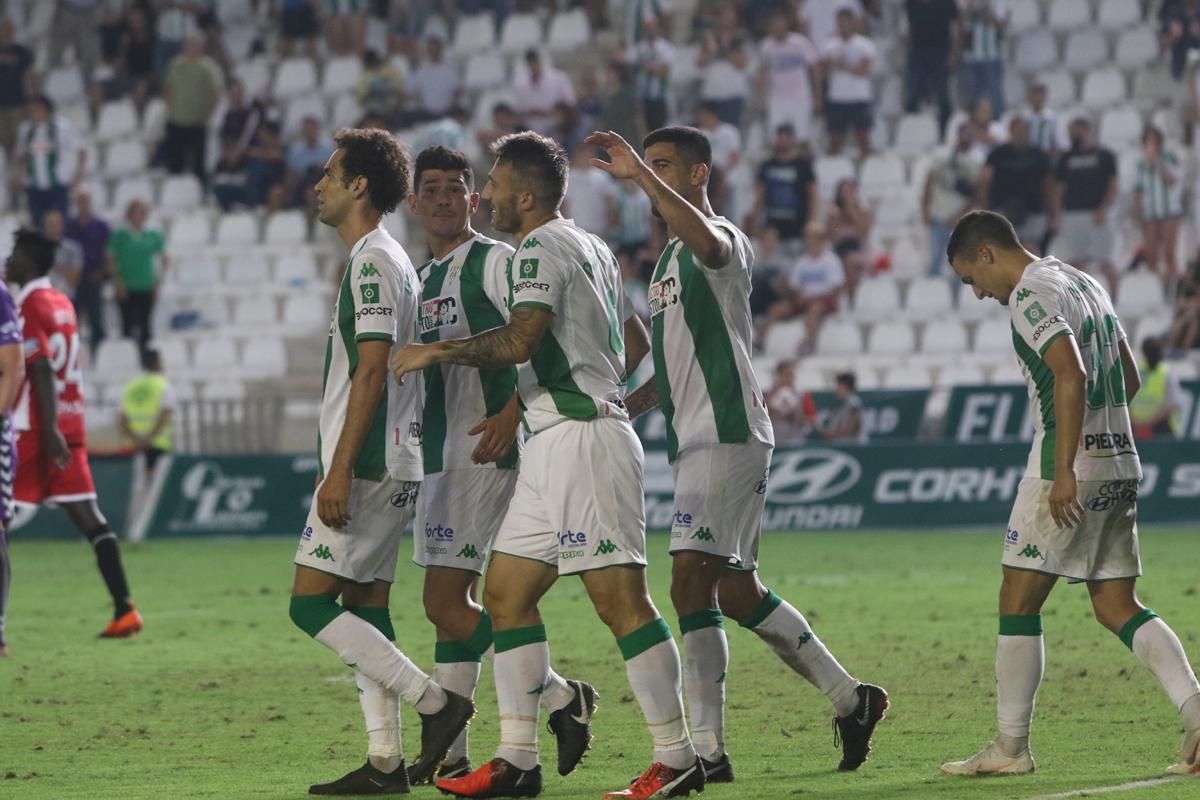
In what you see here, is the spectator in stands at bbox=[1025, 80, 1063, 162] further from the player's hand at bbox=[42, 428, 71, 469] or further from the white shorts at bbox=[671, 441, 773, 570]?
the white shorts at bbox=[671, 441, 773, 570]

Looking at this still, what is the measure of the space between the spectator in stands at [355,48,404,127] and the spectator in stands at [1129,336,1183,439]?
10.5 m

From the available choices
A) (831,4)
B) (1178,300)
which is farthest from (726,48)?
(1178,300)

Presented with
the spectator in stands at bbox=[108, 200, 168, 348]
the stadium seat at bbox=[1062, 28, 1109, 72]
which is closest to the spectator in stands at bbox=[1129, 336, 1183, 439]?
the stadium seat at bbox=[1062, 28, 1109, 72]

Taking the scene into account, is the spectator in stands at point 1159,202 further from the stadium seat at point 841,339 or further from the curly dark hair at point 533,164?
the curly dark hair at point 533,164

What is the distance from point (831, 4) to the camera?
25844 millimetres

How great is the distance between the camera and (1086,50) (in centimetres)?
2580

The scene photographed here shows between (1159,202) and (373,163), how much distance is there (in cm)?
1711

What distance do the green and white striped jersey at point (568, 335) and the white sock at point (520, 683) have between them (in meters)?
0.75

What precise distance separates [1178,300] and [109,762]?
54.2 ft

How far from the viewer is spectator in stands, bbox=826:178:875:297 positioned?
23.6m

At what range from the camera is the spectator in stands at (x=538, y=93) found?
2483 cm

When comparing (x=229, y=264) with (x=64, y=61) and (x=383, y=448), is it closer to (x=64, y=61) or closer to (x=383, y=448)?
(x=64, y=61)

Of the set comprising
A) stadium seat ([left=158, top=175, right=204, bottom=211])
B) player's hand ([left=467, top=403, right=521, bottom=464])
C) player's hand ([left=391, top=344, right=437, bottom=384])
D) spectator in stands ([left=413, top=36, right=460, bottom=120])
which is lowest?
player's hand ([left=467, top=403, right=521, bottom=464])

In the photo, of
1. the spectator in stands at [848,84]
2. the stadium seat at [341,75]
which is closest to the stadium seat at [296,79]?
the stadium seat at [341,75]
